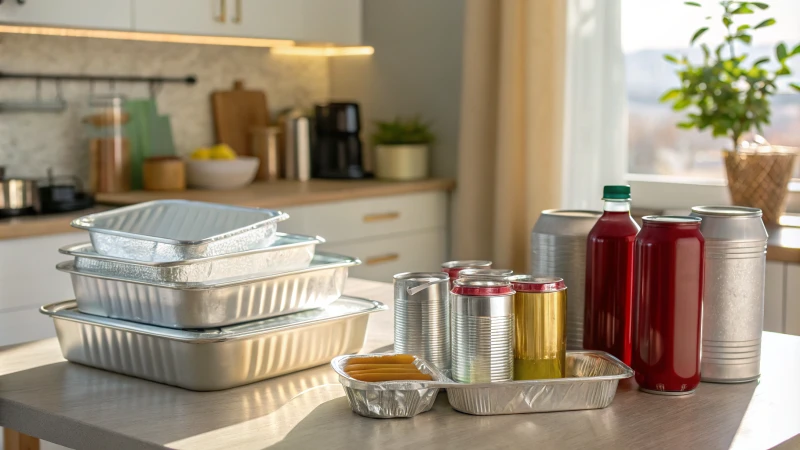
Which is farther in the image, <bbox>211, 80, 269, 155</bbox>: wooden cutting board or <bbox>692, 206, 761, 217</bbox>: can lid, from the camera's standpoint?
<bbox>211, 80, 269, 155</bbox>: wooden cutting board

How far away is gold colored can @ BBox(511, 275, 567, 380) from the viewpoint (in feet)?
3.59

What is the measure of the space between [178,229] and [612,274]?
64 cm

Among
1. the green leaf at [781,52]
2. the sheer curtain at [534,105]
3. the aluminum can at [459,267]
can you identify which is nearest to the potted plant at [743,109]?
the green leaf at [781,52]

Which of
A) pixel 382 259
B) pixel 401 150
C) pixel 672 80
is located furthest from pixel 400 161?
pixel 672 80

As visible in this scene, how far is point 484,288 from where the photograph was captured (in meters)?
1.06

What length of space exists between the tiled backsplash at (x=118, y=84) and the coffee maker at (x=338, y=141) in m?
0.30

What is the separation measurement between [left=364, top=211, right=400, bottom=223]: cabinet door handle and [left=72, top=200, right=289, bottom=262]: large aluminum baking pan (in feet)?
6.89

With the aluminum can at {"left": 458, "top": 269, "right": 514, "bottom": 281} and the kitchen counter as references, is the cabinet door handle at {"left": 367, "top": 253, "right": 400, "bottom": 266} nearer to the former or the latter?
the kitchen counter

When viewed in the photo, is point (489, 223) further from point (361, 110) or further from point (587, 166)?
point (361, 110)

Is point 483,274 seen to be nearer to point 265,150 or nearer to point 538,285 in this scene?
point 538,285

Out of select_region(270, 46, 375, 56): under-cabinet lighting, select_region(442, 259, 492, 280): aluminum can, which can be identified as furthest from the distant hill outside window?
select_region(442, 259, 492, 280): aluminum can

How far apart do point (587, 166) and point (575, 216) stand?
2.18 meters

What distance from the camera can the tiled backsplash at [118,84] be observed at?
320cm

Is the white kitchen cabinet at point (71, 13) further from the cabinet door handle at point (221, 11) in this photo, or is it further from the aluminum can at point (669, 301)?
the aluminum can at point (669, 301)
